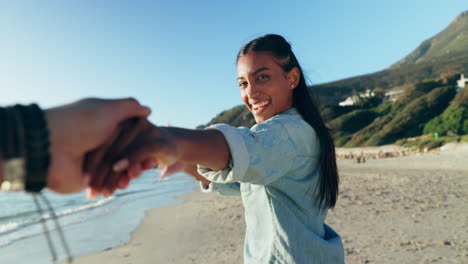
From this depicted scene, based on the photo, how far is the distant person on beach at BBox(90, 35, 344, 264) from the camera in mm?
952

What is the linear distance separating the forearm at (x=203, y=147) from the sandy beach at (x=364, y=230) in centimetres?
474

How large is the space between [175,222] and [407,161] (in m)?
17.8

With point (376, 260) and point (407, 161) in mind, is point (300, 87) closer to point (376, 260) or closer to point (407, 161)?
point (376, 260)

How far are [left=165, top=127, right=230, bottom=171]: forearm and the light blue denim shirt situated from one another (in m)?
0.04

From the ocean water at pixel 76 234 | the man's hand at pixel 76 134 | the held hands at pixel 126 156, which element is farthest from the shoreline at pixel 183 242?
the man's hand at pixel 76 134

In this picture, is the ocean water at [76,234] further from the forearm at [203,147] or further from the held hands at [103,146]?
the held hands at [103,146]

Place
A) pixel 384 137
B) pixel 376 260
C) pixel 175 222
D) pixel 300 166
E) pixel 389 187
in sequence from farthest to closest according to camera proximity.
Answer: pixel 384 137 < pixel 389 187 < pixel 175 222 < pixel 376 260 < pixel 300 166

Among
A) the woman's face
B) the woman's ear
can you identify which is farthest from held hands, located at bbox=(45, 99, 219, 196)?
the woman's ear

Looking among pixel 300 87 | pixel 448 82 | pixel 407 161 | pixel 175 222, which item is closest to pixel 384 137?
pixel 407 161

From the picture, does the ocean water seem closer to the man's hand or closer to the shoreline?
the shoreline

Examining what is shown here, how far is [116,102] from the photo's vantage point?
811 millimetres

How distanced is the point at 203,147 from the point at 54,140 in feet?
1.58

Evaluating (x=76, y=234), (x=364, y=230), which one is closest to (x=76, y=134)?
(x=364, y=230)

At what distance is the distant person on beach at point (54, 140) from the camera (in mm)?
645
